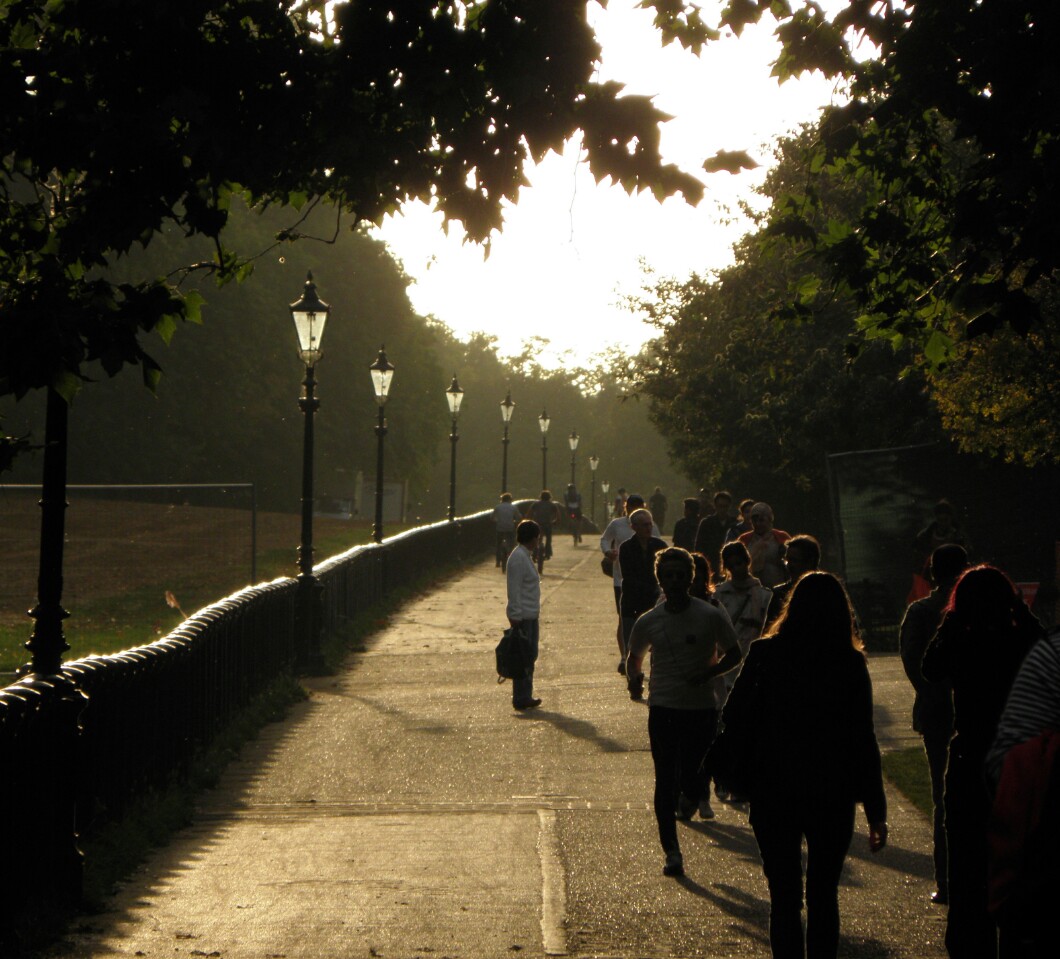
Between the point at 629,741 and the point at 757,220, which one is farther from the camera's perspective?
the point at 757,220

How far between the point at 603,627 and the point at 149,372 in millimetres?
17291

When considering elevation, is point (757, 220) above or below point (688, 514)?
above

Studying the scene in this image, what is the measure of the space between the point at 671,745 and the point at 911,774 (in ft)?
10.8

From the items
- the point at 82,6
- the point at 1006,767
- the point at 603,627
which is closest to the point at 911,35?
the point at 82,6

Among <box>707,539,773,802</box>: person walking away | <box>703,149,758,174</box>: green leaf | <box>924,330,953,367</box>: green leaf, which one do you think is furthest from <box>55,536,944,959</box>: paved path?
<box>703,149,758,174</box>: green leaf

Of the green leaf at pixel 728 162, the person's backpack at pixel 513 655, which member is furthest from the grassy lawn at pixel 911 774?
the green leaf at pixel 728 162

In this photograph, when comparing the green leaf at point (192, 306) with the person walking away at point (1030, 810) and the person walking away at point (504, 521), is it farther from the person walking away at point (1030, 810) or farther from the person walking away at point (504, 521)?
the person walking away at point (504, 521)

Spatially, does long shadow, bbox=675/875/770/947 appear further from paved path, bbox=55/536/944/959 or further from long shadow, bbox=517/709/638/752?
long shadow, bbox=517/709/638/752

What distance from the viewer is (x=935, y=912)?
24.2 feet

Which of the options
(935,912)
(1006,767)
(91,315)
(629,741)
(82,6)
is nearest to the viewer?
(1006,767)

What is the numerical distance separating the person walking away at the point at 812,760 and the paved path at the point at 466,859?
0.91 metres

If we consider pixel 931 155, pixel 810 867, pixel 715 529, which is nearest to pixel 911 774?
pixel 931 155

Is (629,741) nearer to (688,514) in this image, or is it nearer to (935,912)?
(935,912)

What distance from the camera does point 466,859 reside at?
28.4 feet
